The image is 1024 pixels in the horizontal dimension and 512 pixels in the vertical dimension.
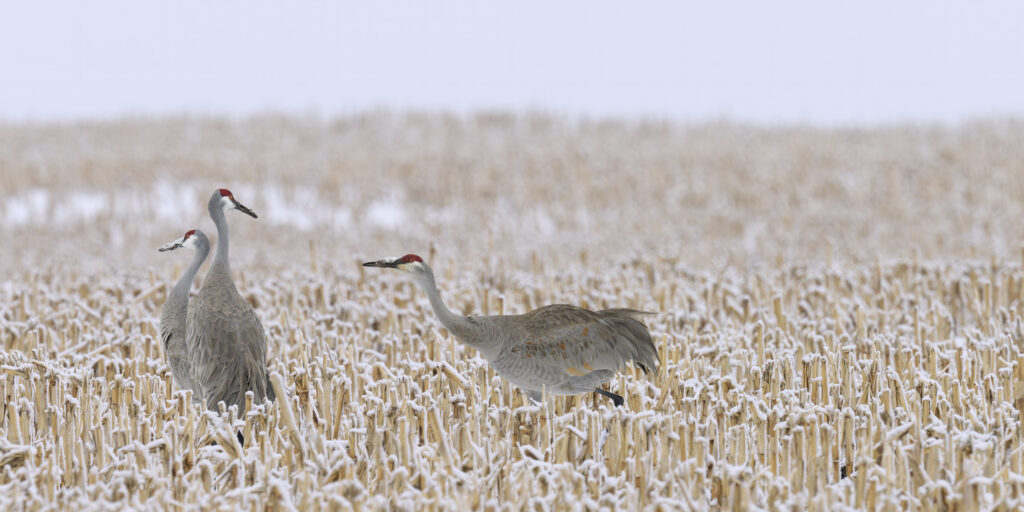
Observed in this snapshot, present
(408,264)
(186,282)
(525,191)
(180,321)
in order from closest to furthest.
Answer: (408,264) → (180,321) → (186,282) → (525,191)

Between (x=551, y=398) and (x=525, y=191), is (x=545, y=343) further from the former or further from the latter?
(x=525, y=191)

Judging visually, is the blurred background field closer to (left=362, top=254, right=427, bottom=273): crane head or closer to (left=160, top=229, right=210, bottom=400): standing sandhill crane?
(left=160, top=229, right=210, bottom=400): standing sandhill crane

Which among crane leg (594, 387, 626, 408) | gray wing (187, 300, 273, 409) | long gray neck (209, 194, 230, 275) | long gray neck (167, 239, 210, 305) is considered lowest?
crane leg (594, 387, 626, 408)

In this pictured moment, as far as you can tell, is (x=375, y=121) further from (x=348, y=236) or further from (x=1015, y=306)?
(x=1015, y=306)

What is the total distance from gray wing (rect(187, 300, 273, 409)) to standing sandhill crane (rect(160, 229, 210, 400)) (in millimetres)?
248

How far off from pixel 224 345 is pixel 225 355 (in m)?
0.05

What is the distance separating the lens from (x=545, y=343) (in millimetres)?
4594

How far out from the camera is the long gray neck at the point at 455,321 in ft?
14.9

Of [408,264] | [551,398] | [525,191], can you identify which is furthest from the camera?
[525,191]

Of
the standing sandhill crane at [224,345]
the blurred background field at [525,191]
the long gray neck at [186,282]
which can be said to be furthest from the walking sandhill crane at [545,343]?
the blurred background field at [525,191]

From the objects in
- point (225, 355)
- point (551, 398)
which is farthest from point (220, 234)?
point (551, 398)

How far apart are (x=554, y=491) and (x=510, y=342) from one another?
1071 mm

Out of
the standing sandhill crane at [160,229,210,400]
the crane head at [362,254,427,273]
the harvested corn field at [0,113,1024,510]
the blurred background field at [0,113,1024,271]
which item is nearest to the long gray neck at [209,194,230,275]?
the standing sandhill crane at [160,229,210,400]

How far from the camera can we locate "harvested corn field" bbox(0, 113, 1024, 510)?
379 cm
